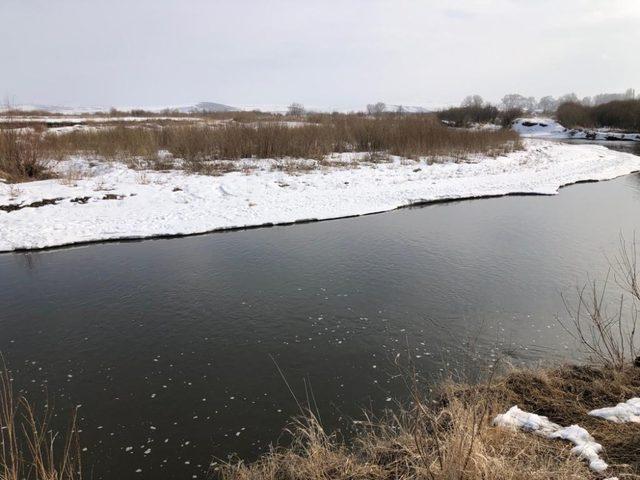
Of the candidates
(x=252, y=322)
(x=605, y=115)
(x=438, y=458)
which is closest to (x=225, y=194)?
(x=252, y=322)

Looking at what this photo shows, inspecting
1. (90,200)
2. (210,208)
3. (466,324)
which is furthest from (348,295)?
(90,200)

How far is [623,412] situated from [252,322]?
13.8 feet

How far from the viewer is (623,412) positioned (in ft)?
11.4

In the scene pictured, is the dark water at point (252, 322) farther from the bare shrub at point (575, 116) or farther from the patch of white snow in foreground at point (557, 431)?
the bare shrub at point (575, 116)

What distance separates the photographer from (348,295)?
673cm

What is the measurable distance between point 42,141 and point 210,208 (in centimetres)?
1072

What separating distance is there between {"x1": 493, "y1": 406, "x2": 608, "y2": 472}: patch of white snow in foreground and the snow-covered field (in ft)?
141

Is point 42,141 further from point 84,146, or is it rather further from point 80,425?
point 80,425

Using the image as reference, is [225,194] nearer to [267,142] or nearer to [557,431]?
[267,142]

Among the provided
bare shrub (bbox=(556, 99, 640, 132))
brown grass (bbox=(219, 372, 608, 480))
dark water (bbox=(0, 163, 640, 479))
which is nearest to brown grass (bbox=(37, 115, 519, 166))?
dark water (bbox=(0, 163, 640, 479))

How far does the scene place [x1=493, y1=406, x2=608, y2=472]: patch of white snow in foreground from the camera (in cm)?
295

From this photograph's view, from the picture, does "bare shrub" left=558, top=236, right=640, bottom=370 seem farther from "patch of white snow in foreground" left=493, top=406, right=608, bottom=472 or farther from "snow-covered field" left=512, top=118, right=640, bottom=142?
"snow-covered field" left=512, top=118, right=640, bottom=142

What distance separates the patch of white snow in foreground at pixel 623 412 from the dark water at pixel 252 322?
140 cm

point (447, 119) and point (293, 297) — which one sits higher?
point (447, 119)
